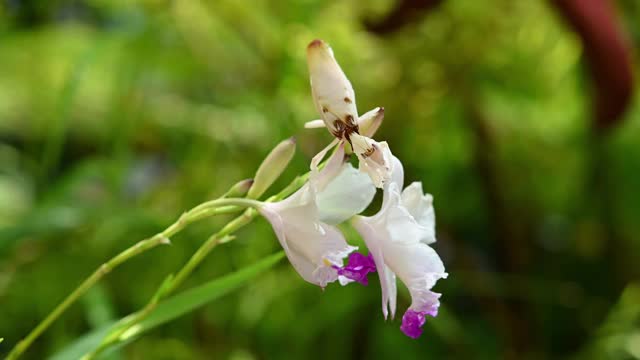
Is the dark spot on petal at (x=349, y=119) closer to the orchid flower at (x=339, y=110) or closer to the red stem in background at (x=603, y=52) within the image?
the orchid flower at (x=339, y=110)

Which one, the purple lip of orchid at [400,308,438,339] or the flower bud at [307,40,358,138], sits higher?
the flower bud at [307,40,358,138]

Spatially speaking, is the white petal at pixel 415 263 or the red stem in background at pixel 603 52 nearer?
the white petal at pixel 415 263

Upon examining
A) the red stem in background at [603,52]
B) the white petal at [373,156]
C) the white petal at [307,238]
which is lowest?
the red stem in background at [603,52]

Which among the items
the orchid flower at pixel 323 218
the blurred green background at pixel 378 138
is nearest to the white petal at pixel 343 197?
the orchid flower at pixel 323 218

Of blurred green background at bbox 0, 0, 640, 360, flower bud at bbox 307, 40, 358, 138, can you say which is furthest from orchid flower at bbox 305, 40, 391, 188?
blurred green background at bbox 0, 0, 640, 360

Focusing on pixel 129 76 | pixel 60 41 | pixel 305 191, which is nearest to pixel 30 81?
pixel 60 41

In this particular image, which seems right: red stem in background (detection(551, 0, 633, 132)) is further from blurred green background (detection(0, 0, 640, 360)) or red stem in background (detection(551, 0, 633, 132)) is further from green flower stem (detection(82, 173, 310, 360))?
green flower stem (detection(82, 173, 310, 360))

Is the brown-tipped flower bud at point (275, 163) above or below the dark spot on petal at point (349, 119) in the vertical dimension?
below

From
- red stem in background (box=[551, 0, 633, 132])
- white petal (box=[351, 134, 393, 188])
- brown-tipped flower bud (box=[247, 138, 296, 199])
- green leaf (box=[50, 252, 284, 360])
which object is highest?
white petal (box=[351, 134, 393, 188])

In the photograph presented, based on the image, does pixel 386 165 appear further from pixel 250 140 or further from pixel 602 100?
pixel 250 140
